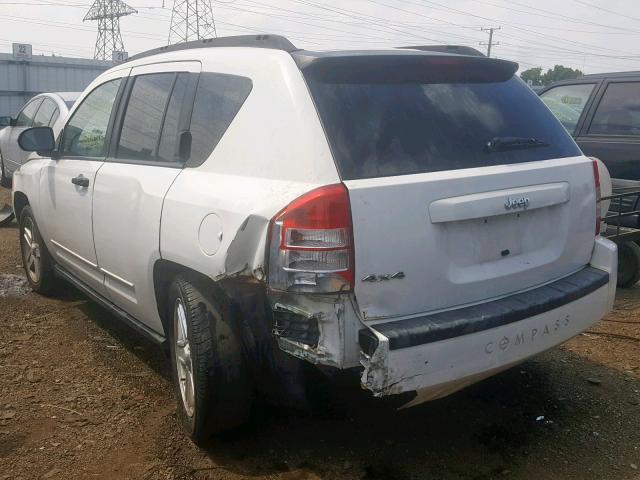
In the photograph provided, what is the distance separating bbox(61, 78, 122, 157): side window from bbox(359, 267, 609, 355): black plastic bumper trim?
2445 millimetres

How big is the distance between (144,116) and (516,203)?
2.13 m

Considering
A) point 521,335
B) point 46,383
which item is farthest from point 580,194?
point 46,383

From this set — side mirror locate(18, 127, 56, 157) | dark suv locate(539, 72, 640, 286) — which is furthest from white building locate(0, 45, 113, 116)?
dark suv locate(539, 72, 640, 286)

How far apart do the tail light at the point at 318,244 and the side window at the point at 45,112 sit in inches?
322

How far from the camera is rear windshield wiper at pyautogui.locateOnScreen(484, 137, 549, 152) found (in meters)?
2.97

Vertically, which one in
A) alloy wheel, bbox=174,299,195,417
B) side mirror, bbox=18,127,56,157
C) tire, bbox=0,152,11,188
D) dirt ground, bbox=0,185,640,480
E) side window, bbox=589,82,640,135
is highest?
side window, bbox=589,82,640,135

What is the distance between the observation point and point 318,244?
8.20 feet

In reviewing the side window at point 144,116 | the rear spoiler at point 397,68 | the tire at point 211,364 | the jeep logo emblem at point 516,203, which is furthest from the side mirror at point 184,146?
the jeep logo emblem at point 516,203

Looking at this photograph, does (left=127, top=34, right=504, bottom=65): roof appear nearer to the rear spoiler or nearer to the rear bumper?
the rear spoiler

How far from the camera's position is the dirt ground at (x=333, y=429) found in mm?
2986

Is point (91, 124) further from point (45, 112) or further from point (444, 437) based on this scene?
point (45, 112)

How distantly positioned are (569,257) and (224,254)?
64.0 inches

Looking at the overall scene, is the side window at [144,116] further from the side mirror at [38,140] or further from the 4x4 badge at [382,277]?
the 4x4 badge at [382,277]

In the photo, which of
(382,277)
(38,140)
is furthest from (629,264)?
(38,140)
